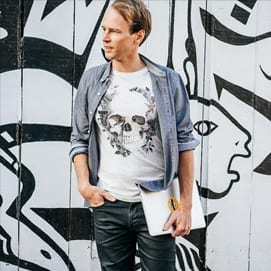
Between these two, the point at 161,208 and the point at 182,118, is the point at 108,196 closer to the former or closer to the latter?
the point at 161,208

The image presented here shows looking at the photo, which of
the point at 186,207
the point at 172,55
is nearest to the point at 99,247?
the point at 186,207

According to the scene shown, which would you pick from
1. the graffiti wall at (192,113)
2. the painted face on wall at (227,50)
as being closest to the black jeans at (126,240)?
the graffiti wall at (192,113)

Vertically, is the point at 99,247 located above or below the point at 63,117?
below

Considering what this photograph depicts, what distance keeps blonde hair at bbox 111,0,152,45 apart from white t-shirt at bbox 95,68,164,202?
180 millimetres

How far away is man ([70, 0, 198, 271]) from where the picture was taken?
7.64 feet

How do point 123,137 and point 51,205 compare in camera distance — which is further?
point 51,205

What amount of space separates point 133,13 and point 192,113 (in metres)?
1.33

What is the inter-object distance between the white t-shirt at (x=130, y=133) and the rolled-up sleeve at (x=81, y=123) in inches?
3.2

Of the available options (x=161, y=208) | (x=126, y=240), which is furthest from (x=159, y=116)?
(x=126, y=240)

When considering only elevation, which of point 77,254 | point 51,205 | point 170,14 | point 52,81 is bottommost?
point 77,254

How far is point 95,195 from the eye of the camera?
94.0 inches

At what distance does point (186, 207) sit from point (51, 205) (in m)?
1.31

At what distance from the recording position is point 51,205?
3.50 meters

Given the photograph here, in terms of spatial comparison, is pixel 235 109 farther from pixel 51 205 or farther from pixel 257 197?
pixel 51 205
